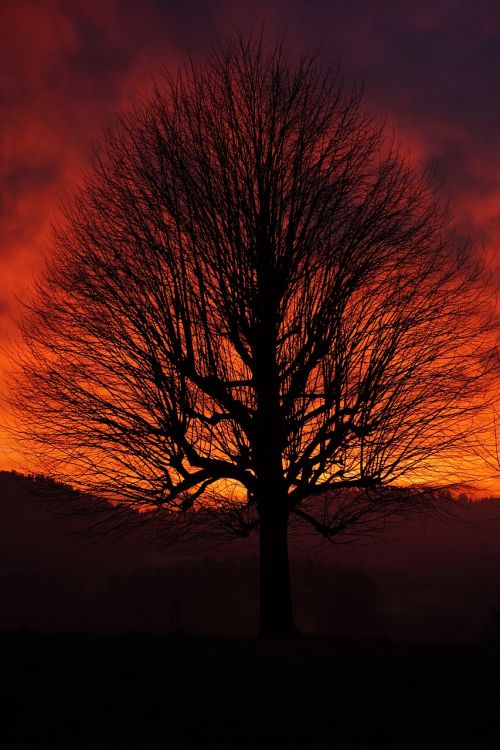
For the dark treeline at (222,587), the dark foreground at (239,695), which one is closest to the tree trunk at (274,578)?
the dark foreground at (239,695)

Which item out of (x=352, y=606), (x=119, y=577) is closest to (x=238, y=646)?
(x=352, y=606)

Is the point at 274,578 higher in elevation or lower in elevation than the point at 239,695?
higher

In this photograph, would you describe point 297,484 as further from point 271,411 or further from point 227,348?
point 227,348

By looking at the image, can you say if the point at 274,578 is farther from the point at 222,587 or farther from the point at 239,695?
the point at 222,587

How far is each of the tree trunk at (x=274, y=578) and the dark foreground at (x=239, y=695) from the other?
223cm

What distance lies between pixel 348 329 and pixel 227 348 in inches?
97.8

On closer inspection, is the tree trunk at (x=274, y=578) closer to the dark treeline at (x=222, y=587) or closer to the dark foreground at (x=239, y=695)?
the dark foreground at (x=239, y=695)

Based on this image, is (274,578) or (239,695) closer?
(239,695)

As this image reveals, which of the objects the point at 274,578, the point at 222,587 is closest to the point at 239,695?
the point at 274,578

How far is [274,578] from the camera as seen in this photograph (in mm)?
12914

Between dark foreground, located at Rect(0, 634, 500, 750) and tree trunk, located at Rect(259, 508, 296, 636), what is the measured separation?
2229mm

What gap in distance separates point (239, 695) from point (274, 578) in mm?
5414

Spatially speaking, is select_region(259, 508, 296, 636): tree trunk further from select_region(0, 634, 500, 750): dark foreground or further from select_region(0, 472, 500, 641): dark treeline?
select_region(0, 472, 500, 641): dark treeline

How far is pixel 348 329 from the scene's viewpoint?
13281 millimetres
